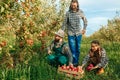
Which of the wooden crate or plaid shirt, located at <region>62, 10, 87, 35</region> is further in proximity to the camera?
plaid shirt, located at <region>62, 10, 87, 35</region>

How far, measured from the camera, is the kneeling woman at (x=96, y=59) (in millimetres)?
11273

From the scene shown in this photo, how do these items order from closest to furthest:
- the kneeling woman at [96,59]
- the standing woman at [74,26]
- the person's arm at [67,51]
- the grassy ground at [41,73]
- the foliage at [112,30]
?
the grassy ground at [41,73] → the person's arm at [67,51] → the kneeling woman at [96,59] → the standing woman at [74,26] → the foliage at [112,30]

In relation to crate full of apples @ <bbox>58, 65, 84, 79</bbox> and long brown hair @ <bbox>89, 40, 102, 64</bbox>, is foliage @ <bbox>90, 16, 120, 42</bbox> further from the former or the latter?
crate full of apples @ <bbox>58, 65, 84, 79</bbox>

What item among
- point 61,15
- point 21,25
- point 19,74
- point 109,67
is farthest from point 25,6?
point 61,15

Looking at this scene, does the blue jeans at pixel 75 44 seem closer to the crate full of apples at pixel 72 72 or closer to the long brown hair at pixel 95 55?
the long brown hair at pixel 95 55

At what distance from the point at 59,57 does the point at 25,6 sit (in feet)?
6.82

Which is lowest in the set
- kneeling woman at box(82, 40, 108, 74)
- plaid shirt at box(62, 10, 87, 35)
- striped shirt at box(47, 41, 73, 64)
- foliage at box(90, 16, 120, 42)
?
foliage at box(90, 16, 120, 42)

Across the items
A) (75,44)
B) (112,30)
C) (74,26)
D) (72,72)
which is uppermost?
(74,26)

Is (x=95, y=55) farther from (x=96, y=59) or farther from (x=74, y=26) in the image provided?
(x=74, y=26)

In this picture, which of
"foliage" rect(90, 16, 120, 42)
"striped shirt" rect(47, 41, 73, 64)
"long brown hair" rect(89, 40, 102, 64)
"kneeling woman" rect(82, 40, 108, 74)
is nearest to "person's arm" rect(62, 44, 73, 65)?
"striped shirt" rect(47, 41, 73, 64)

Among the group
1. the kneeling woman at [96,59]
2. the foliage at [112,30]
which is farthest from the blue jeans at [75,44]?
the foliage at [112,30]

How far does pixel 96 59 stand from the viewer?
1159cm

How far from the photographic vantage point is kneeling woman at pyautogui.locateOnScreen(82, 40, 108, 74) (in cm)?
1127

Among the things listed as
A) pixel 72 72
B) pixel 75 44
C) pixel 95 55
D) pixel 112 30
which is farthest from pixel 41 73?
pixel 112 30
